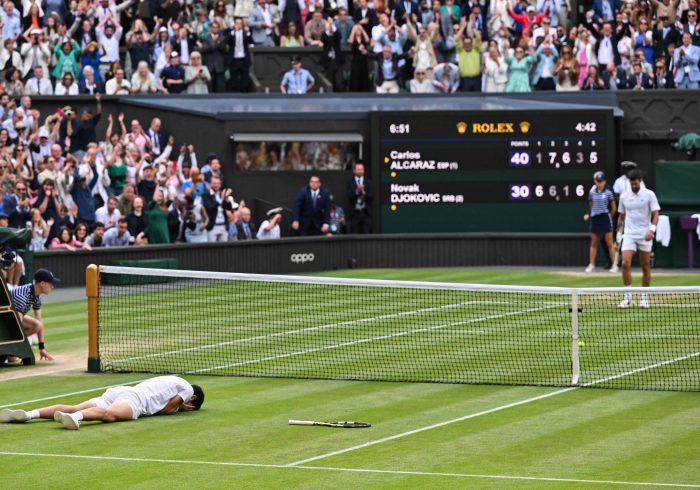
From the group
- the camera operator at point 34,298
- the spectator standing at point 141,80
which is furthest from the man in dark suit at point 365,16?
the camera operator at point 34,298

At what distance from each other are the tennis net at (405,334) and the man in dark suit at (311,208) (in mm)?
6253

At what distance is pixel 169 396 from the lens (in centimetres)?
1545

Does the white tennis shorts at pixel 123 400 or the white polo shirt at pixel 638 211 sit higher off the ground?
the white polo shirt at pixel 638 211

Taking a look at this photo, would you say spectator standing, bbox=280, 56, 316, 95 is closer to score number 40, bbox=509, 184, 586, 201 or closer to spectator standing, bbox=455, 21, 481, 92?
spectator standing, bbox=455, 21, 481, 92

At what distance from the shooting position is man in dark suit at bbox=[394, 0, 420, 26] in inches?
1560

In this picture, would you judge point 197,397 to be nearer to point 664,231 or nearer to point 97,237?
point 97,237

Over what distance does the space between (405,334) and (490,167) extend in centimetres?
1411

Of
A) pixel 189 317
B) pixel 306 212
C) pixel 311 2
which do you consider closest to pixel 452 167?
pixel 306 212

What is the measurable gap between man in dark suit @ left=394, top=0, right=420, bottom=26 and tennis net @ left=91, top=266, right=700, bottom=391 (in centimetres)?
1258

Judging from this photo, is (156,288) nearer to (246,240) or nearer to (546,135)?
(246,240)

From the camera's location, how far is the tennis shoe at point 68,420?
14.6m

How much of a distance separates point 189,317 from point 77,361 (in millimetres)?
4388

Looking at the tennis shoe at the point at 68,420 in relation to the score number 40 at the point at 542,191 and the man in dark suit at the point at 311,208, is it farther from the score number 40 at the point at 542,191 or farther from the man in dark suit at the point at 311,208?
the score number 40 at the point at 542,191

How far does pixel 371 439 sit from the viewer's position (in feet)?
46.4
